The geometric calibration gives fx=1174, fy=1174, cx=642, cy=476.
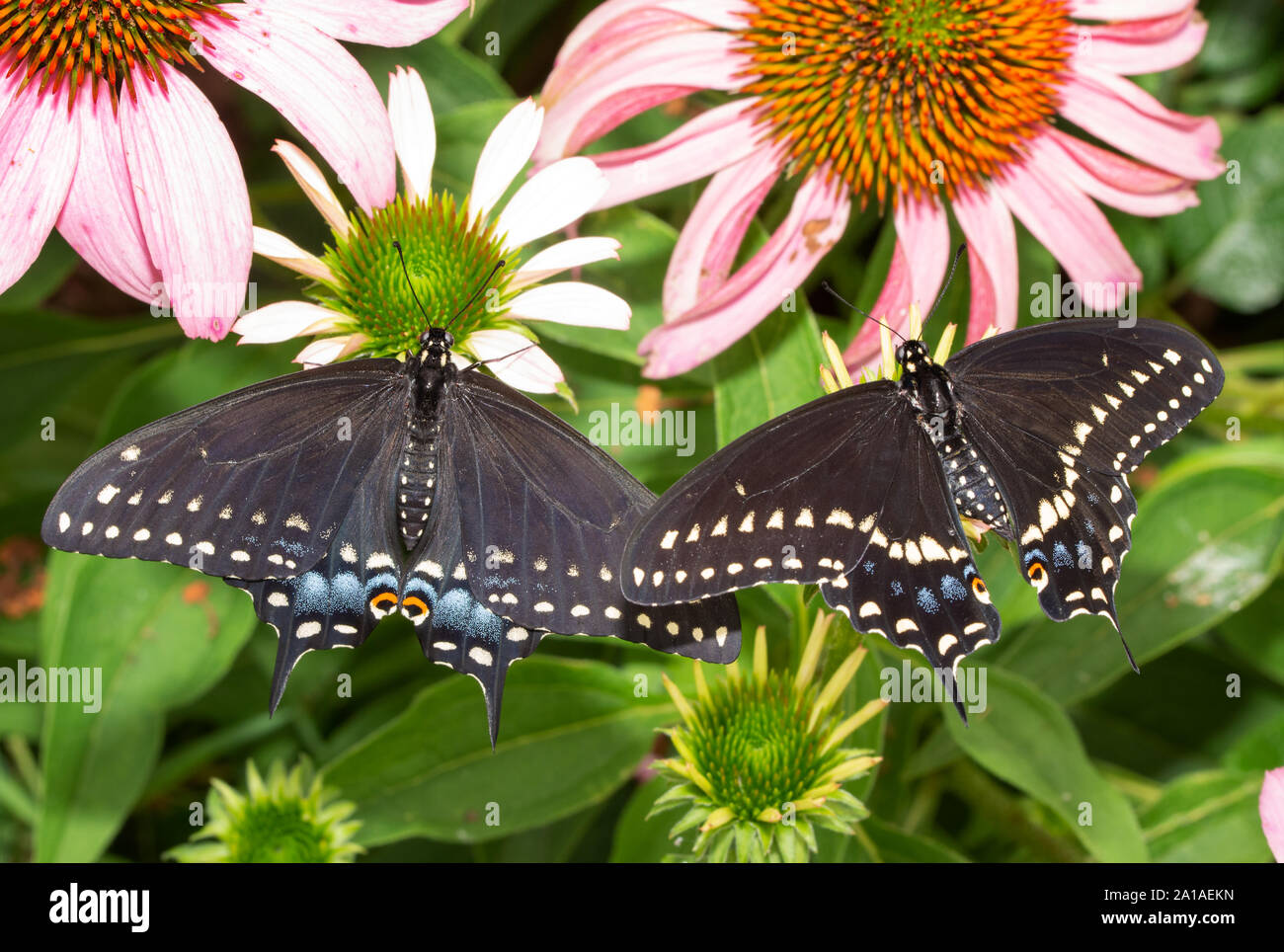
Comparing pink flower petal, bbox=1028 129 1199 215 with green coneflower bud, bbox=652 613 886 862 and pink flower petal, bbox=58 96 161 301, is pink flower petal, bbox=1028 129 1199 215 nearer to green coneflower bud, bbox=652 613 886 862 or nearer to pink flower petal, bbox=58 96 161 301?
green coneflower bud, bbox=652 613 886 862

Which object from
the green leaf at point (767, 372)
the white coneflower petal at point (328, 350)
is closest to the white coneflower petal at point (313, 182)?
the white coneflower petal at point (328, 350)

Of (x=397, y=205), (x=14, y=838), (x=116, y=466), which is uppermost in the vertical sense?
(x=397, y=205)

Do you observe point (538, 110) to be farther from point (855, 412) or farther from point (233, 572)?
point (233, 572)

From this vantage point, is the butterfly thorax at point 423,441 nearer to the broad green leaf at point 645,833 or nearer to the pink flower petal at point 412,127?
the pink flower petal at point 412,127

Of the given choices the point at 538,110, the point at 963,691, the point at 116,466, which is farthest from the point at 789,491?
the point at 116,466

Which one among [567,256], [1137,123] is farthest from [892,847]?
[1137,123]

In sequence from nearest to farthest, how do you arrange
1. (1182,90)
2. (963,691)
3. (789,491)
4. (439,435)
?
1. (789,491)
2. (439,435)
3. (963,691)
4. (1182,90)

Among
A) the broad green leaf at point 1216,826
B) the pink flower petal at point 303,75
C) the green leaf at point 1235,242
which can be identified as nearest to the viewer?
the pink flower petal at point 303,75
